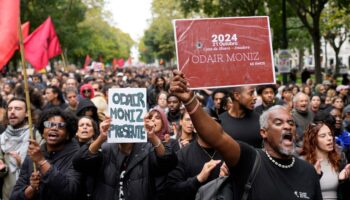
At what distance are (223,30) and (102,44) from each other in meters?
74.2

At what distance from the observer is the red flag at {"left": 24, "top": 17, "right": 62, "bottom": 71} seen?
1413 cm

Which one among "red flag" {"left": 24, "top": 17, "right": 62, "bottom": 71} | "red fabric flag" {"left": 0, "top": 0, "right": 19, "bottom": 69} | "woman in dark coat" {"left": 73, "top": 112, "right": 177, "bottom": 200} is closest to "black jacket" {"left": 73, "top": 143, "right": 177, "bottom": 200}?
"woman in dark coat" {"left": 73, "top": 112, "right": 177, "bottom": 200}

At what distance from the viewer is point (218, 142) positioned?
10.8ft

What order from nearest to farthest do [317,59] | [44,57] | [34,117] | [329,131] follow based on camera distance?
[329,131] → [34,117] → [44,57] → [317,59]

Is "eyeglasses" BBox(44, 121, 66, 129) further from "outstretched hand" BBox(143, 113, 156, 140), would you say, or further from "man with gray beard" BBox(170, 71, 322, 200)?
"man with gray beard" BBox(170, 71, 322, 200)

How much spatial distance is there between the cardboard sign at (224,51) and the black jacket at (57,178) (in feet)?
4.51

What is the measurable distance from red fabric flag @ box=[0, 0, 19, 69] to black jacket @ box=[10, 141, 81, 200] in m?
1.24

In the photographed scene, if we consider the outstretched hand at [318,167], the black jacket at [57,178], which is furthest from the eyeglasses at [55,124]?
the outstretched hand at [318,167]

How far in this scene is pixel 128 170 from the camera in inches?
187

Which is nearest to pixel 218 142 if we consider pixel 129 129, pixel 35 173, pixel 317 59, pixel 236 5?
pixel 129 129

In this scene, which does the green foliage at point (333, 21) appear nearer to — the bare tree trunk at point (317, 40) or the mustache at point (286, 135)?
the bare tree trunk at point (317, 40)

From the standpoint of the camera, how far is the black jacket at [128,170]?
472 cm

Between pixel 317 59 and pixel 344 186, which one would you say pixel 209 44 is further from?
pixel 317 59

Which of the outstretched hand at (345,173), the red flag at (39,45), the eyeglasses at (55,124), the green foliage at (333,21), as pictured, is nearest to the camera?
the outstretched hand at (345,173)
